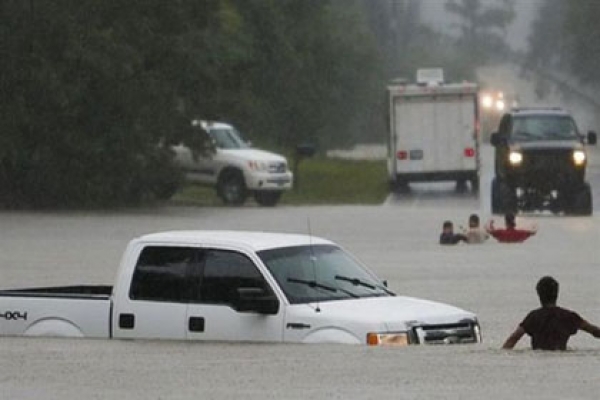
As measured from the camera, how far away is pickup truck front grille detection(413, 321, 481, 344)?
16.7m

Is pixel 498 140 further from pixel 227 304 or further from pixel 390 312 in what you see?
pixel 390 312

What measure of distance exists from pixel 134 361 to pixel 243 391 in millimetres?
2276

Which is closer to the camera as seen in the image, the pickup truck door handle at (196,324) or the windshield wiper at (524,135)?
the pickup truck door handle at (196,324)

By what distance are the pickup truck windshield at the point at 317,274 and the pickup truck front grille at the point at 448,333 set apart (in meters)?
0.88

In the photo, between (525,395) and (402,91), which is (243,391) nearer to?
(525,395)

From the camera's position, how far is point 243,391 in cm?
1355

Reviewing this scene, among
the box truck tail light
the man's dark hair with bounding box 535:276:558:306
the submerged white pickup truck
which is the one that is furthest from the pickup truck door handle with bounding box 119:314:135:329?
the box truck tail light

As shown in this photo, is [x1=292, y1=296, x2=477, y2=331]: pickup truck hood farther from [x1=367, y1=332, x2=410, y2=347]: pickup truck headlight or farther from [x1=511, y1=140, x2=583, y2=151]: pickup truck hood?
[x1=511, y1=140, x2=583, y2=151]: pickup truck hood

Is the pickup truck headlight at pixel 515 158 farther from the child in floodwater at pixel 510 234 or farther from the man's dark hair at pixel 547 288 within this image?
the man's dark hair at pixel 547 288

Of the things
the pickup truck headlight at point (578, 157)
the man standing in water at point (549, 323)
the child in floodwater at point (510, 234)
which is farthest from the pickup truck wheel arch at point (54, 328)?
the pickup truck headlight at point (578, 157)

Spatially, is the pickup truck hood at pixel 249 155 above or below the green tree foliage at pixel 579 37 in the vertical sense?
below

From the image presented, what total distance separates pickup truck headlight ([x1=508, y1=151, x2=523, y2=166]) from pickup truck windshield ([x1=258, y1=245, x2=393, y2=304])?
2603 cm

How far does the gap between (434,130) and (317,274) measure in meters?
40.6

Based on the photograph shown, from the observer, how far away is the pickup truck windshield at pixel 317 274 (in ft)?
56.2
